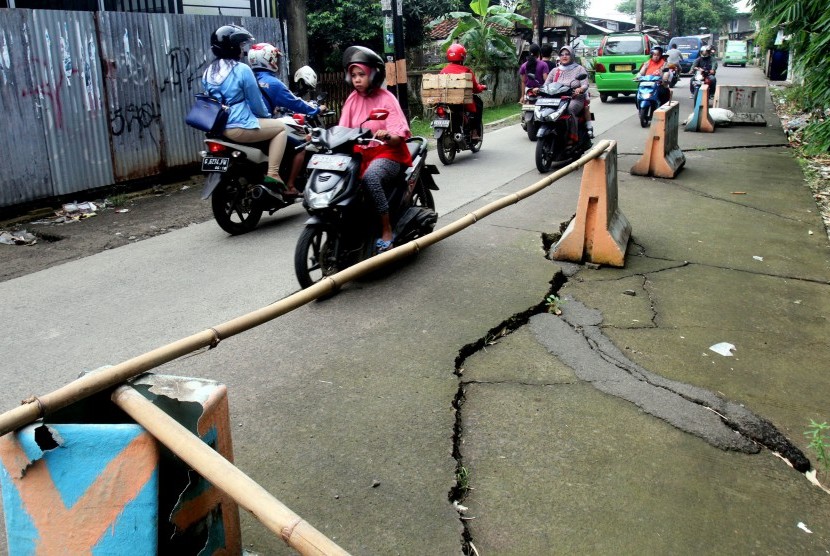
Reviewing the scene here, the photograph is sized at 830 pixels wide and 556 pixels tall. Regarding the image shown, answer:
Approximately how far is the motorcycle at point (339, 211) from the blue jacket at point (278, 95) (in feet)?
7.61

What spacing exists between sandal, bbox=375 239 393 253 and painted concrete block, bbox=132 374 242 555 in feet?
10.3

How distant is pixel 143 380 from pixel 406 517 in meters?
1.15

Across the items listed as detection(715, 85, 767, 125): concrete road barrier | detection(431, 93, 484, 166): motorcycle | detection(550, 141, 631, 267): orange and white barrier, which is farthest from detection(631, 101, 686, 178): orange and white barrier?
detection(715, 85, 767, 125): concrete road barrier

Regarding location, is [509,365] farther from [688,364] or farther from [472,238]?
[472,238]

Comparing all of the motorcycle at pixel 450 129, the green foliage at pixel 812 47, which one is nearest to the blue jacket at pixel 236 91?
the motorcycle at pixel 450 129

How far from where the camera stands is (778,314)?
483 centimetres

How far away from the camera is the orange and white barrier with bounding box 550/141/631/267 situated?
5.61 metres

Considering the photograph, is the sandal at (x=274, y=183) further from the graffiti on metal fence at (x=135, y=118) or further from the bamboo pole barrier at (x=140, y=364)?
the bamboo pole barrier at (x=140, y=364)

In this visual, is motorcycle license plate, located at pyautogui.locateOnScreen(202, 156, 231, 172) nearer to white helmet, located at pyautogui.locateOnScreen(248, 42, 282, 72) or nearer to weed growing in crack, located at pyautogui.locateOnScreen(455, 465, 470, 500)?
white helmet, located at pyautogui.locateOnScreen(248, 42, 282, 72)

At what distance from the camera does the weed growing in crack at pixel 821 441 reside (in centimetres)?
311

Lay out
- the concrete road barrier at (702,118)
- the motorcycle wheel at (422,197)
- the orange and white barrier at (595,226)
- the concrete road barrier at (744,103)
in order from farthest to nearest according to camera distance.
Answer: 1. the concrete road barrier at (744,103)
2. the concrete road barrier at (702,118)
3. the motorcycle wheel at (422,197)
4. the orange and white barrier at (595,226)

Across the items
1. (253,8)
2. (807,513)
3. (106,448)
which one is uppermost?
(253,8)

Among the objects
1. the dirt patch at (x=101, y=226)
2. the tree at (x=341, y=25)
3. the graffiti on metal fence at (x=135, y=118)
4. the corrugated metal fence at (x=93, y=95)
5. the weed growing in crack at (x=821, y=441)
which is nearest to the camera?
the weed growing in crack at (x=821, y=441)

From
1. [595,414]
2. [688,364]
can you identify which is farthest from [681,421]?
[688,364]
